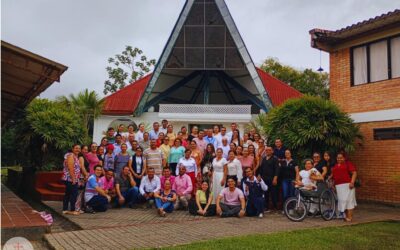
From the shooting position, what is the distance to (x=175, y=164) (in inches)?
447

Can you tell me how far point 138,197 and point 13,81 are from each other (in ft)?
14.4

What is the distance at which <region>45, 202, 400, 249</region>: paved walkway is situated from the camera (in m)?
Answer: 6.85

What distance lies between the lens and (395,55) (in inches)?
486

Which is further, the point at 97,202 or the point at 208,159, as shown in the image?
the point at 208,159

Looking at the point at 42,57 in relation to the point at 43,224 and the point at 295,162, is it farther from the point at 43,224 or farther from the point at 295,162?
the point at 295,162

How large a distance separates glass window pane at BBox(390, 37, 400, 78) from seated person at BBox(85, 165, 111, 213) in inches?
343

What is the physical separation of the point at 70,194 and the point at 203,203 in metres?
3.09

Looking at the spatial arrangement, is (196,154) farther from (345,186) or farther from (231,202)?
(345,186)

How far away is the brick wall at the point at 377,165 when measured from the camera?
12.2 metres

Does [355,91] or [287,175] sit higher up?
[355,91]

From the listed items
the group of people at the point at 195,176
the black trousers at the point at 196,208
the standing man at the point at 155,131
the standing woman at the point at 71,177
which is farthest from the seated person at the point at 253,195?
the standing woman at the point at 71,177

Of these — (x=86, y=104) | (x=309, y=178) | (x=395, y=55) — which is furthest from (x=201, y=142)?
(x=86, y=104)

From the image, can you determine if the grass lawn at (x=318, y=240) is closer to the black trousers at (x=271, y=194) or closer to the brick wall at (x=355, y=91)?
the black trousers at (x=271, y=194)

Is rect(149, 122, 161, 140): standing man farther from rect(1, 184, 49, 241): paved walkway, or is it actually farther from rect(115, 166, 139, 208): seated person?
rect(1, 184, 49, 241): paved walkway
